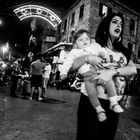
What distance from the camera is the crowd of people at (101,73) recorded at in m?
1.94

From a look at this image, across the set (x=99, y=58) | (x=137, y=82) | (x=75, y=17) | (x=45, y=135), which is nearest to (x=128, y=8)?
(x=75, y=17)

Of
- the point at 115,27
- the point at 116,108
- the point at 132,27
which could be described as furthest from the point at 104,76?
the point at 132,27

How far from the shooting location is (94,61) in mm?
1918

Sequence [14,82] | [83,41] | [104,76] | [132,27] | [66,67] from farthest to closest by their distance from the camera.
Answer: [132,27] < [14,82] < [83,41] < [66,67] < [104,76]

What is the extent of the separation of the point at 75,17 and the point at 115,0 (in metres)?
4.69

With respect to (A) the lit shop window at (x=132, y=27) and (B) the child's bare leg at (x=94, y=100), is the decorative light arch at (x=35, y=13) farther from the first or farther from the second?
(A) the lit shop window at (x=132, y=27)

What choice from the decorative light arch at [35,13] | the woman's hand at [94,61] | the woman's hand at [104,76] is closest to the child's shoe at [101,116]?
the woman's hand at [104,76]

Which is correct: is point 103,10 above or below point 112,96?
above

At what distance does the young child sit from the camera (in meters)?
1.93

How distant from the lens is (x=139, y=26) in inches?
1048

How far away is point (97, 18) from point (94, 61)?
67.9 ft

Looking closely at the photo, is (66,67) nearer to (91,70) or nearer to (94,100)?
(91,70)

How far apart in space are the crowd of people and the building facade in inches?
731

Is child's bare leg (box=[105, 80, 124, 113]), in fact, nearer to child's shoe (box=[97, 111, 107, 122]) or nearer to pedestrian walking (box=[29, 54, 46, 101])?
child's shoe (box=[97, 111, 107, 122])
